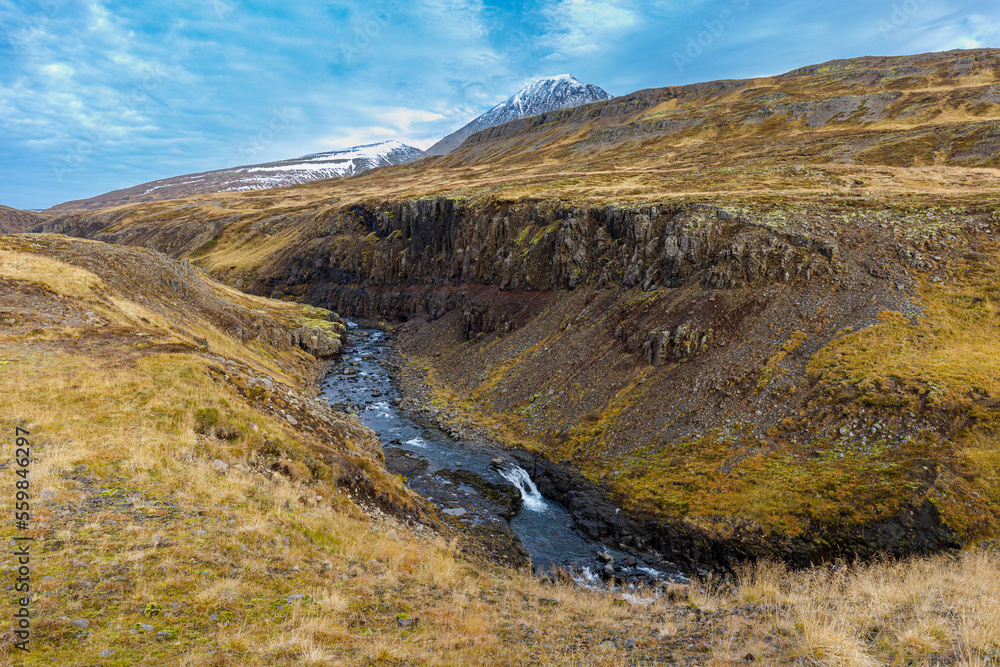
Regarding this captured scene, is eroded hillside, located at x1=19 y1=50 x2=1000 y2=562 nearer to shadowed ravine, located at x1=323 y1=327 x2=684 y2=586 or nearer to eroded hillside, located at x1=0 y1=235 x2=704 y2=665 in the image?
shadowed ravine, located at x1=323 y1=327 x2=684 y2=586

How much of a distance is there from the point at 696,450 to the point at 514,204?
133 ft

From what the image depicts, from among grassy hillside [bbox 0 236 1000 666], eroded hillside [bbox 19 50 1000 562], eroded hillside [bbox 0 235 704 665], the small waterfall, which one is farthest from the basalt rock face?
eroded hillside [bbox 0 235 704 665]

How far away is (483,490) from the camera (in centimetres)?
2683

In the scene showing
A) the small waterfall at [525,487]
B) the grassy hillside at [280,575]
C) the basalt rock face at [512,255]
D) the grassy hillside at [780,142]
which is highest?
the grassy hillside at [780,142]

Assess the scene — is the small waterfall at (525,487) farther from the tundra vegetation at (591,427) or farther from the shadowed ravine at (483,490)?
the tundra vegetation at (591,427)

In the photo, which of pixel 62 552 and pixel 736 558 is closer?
pixel 62 552

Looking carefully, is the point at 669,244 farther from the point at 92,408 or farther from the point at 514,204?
the point at 92,408

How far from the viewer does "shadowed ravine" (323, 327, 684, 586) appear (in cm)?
2125

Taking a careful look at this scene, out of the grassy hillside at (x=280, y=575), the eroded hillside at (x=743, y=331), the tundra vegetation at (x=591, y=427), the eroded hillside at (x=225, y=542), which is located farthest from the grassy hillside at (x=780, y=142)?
the eroded hillside at (x=225, y=542)

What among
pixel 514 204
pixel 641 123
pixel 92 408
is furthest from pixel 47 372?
pixel 641 123

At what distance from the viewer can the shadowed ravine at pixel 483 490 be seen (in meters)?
21.2

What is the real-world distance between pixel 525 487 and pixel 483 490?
2.72 metres

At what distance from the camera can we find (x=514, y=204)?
56719mm

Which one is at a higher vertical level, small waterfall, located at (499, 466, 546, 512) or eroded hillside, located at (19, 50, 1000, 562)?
eroded hillside, located at (19, 50, 1000, 562)
